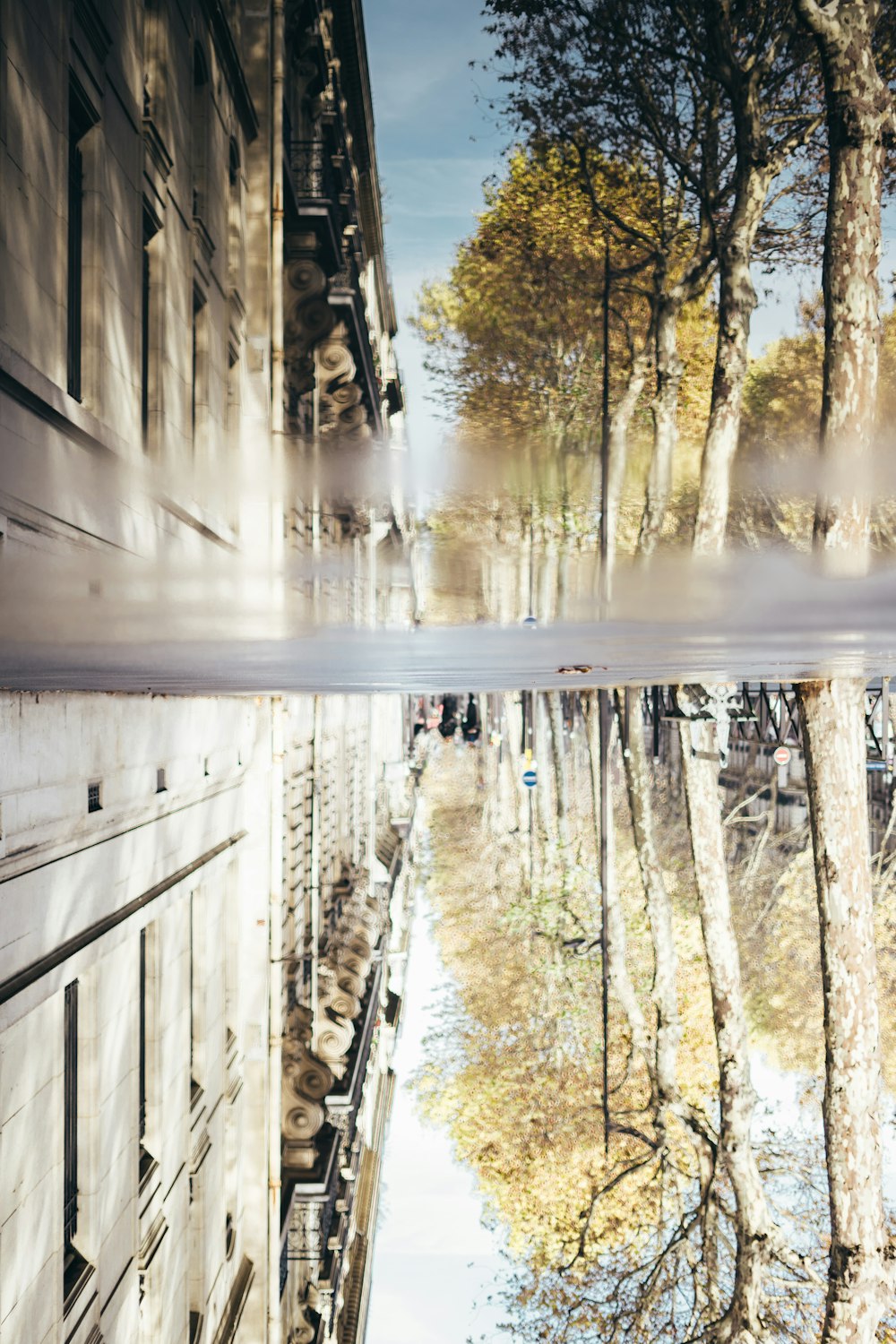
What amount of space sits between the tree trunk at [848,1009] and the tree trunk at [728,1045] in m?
3.60

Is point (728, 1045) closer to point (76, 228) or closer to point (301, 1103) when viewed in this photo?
point (301, 1103)

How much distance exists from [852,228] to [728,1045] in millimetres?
9060

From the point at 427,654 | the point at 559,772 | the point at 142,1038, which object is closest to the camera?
the point at 427,654

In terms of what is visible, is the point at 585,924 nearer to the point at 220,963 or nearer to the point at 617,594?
the point at 220,963

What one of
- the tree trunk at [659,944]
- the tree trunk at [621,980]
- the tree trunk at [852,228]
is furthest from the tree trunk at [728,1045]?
the tree trunk at [852,228]

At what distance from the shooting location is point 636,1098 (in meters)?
20.4

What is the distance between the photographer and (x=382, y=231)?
3862 centimetres

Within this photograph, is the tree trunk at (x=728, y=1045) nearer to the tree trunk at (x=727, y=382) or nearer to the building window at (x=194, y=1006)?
the tree trunk at (x=727, y=382)

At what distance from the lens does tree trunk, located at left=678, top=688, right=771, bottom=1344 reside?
13609mm

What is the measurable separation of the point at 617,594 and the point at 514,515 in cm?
131

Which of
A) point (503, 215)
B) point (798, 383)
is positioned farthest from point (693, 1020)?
point (503, 215)

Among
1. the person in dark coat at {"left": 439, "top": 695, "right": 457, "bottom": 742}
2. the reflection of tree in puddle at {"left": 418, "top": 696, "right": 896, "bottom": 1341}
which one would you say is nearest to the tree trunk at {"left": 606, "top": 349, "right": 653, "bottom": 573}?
the reflection of tree in puddle at {"left": 418, "top": 696, "right": 896, "bottom": 1341}

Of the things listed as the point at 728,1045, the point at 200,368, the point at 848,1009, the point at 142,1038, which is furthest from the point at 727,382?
the point at 142,1038

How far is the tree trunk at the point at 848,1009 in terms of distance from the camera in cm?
1007
